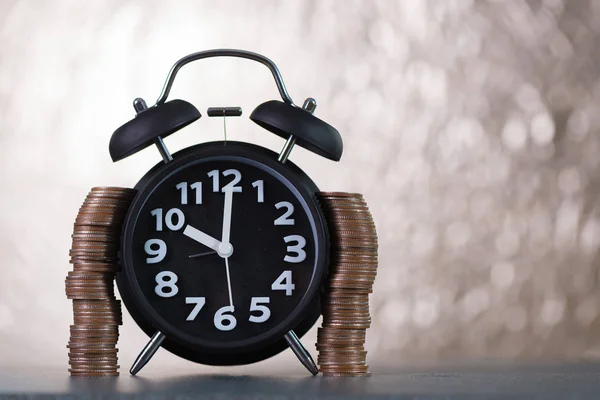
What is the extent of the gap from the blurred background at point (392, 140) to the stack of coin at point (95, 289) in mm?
768

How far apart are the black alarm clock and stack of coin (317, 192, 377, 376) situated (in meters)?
0.02

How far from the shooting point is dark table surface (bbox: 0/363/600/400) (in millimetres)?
1345

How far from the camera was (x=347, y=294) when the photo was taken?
1600 millimetres

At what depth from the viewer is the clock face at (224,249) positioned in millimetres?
1614

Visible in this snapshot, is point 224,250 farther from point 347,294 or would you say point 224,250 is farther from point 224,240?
point 347,294

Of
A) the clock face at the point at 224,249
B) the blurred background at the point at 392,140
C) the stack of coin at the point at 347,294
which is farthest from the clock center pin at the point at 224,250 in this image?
the blurred background at the point at 392,140

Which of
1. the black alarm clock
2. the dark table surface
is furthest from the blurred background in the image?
the black alarm clock

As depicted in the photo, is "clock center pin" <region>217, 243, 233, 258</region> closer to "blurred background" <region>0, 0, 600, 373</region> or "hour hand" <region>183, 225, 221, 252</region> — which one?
"hour hand" <region>183, 225, 221, 252</region>

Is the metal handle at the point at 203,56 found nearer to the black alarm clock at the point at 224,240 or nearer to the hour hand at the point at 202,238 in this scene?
the black alarm clock at the point at 224,240

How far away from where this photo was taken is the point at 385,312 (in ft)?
7.75

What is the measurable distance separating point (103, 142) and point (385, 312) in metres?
0.69

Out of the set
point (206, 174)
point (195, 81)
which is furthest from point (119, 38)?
point (206, 174)

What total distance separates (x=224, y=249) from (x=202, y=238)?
0.04 metres

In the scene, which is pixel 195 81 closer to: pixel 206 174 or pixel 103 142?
pixel 103 142
